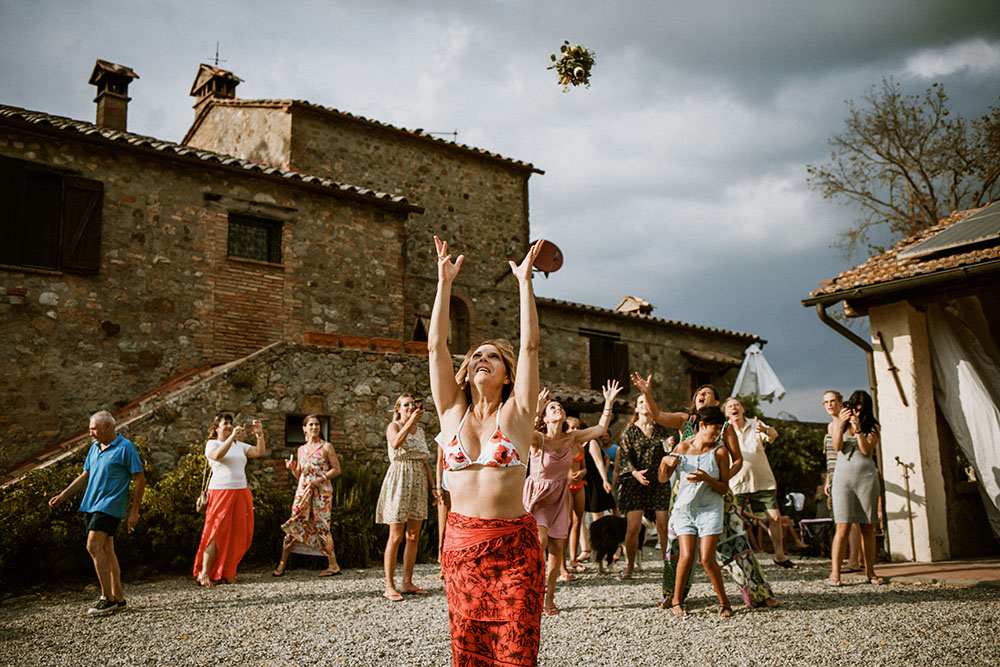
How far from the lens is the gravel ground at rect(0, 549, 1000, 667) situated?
509 centimetres

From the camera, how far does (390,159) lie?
63.9ft

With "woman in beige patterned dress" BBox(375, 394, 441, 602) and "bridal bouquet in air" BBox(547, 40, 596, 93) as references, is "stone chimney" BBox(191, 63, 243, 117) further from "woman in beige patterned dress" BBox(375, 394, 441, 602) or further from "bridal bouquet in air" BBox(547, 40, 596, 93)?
"bridal bouquet in air" BBox(547, 40, 596, 93)

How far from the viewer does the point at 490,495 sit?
3.11 meters

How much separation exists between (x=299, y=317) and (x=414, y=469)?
8279 mm

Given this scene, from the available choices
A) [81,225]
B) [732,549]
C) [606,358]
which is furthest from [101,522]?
[606,358]

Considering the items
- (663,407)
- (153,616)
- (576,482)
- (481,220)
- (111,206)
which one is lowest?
(153,616)

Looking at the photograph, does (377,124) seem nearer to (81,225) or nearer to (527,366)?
(81,225)

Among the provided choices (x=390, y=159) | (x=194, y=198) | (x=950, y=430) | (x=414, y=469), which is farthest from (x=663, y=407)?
(x=414, y=469)

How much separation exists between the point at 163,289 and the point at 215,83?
30.3 feet

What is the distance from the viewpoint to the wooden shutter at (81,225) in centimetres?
1281

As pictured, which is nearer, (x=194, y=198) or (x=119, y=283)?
(x=119, y=283)

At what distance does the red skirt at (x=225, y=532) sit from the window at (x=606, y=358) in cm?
1412

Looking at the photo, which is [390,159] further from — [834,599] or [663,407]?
[834,599]

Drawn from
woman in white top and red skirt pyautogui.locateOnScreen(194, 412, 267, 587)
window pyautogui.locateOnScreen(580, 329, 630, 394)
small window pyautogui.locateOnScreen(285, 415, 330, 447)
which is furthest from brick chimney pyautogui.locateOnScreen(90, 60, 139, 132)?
window pyautogui.locateOnScreen(580, 329, 630, 394)
